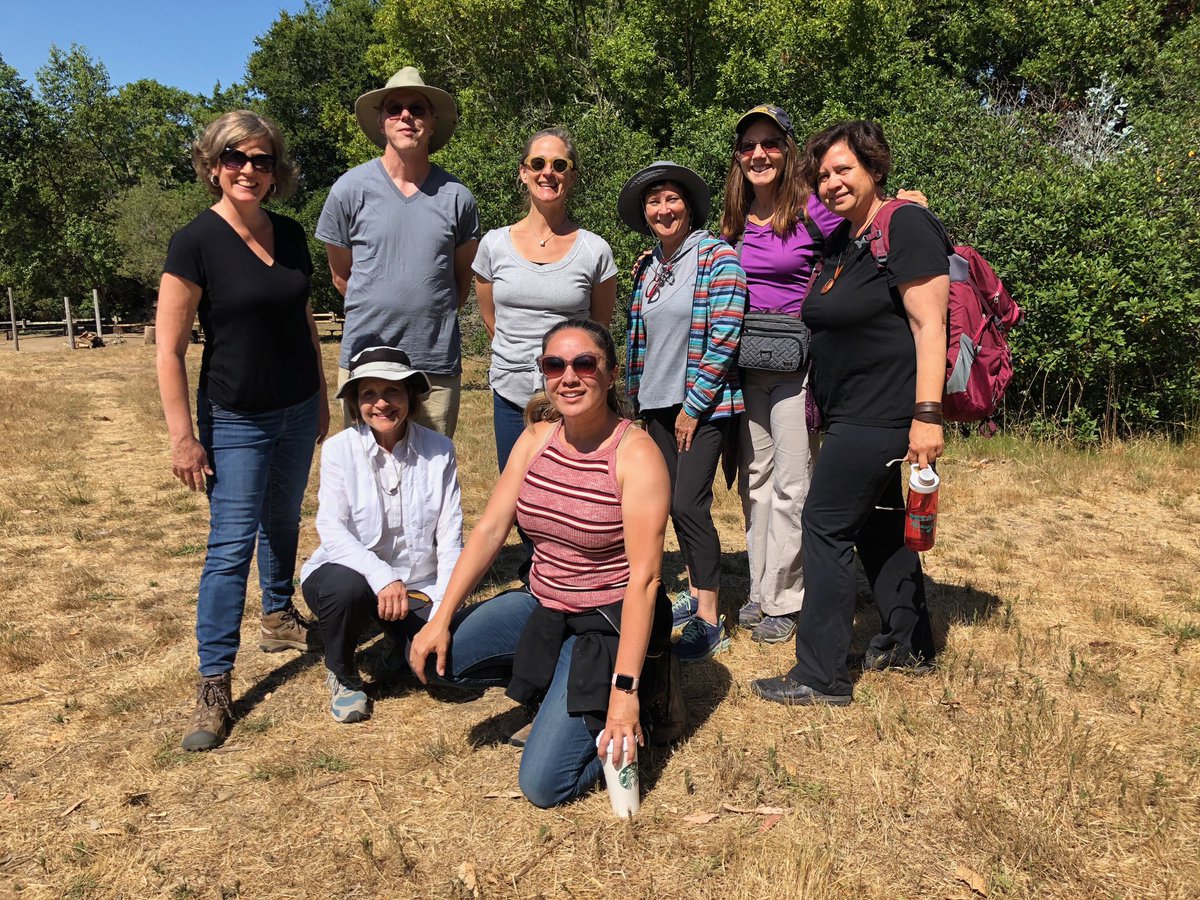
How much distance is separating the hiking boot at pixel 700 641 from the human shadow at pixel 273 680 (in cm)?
170

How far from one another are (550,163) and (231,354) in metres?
1.60

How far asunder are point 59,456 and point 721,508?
7.09m

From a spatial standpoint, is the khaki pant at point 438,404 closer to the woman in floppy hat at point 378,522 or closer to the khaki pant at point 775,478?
the woman in floppy hat at point 378,522

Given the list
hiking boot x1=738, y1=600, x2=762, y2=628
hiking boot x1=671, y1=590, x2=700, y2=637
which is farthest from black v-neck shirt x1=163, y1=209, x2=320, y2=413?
hiking boot x1=738, y1=600, x2=762, y2=628

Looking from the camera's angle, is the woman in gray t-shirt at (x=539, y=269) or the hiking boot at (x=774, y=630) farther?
the hiking boot at (x=774, y=630)

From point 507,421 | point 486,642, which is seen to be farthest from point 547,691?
point 507,421

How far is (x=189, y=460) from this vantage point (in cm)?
337

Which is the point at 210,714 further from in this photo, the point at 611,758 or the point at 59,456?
the point at 59,456

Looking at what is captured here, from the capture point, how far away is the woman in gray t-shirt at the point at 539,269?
3.96 m

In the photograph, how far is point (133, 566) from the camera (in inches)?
221

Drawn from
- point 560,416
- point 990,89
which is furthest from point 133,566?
point 990,89

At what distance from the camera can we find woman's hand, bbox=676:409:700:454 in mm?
3975

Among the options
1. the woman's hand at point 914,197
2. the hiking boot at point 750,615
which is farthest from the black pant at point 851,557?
the woman's hand at point 914,197

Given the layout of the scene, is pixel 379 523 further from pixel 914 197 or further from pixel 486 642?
pixel 914 197
